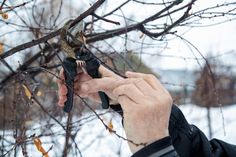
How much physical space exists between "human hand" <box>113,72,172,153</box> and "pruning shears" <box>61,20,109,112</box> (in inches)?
9.1

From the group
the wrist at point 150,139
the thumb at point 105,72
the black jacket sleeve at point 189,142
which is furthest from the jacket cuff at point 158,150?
the black jacket sleeve at point 189,142

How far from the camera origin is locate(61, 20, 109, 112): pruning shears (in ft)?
3.52

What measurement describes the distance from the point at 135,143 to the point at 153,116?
0.24ft

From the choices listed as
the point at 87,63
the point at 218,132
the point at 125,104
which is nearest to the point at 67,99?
the point at 87,63

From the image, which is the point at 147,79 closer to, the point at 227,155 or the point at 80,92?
the point at 80,92


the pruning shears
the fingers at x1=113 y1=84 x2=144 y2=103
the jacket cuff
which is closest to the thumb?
the pruning shears

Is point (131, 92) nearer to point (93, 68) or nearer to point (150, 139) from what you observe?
point (150, 139)

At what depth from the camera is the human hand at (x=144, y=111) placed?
82 cm

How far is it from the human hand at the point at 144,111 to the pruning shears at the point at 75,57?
0.23 metres

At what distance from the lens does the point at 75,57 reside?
108cm

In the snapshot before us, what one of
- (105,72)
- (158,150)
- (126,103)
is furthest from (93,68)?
(158,150)

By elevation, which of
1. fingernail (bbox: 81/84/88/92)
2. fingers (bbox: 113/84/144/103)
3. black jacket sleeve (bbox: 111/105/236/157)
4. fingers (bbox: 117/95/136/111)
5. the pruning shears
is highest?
the pruning shears

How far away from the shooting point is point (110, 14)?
1.71m

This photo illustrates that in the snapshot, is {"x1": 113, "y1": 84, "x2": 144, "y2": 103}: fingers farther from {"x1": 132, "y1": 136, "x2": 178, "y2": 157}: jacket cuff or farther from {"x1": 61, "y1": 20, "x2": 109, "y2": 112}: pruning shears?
{"x1": 61, "y1": 20, "x2": 109, "y2": 112}: pruning shears
